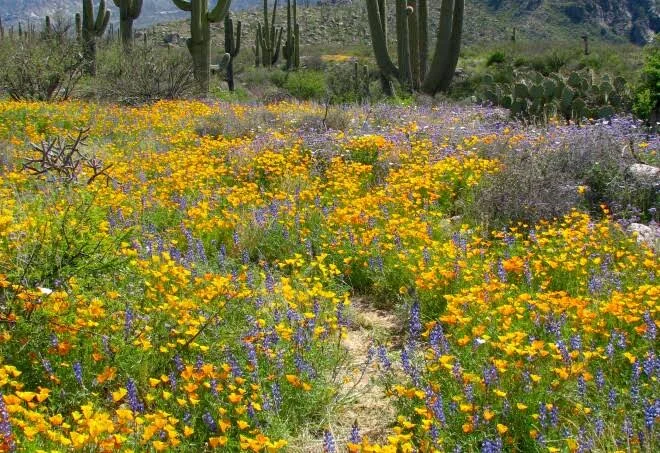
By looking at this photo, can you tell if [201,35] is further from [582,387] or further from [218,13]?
[582,387]

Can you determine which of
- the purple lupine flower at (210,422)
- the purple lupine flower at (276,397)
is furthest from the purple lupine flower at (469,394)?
the purple lupine flower at (210,422)

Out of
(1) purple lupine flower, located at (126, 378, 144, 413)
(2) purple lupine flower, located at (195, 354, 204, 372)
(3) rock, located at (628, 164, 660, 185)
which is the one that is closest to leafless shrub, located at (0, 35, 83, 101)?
(3) rock, located at (628, 164, 660, 185)

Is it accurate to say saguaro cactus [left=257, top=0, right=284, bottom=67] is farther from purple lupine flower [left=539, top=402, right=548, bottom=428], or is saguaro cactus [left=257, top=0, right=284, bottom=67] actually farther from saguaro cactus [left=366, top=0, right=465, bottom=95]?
purple lupine flower [left=539, top=402, right=548, bottom=428]

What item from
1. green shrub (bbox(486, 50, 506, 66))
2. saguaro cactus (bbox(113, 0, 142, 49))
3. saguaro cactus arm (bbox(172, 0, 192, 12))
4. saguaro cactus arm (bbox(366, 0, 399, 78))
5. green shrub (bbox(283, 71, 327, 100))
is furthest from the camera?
green shrub (bbox(486, 50, 506, 66))

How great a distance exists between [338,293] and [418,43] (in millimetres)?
13294

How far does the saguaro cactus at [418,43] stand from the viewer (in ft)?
51.9

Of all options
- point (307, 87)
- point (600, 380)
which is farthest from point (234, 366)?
point (307, 87)

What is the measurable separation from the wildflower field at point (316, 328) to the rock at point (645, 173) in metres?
0.48

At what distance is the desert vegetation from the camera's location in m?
3.04

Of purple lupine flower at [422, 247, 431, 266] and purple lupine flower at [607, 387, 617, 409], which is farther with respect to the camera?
purple lupine flower at [422, 247, 431, 266]

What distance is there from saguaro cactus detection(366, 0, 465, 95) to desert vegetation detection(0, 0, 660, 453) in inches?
263

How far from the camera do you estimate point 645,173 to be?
638 centimetres

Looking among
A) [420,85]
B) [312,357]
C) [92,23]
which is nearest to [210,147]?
[312,357]

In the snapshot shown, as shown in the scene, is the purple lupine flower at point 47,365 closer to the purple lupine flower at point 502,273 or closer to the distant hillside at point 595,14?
the purple lupine flower at point 502,273
